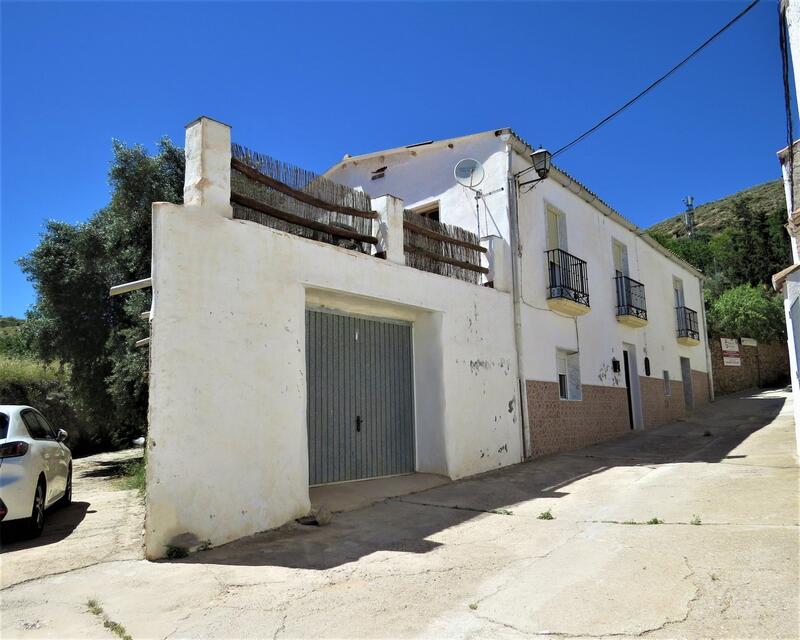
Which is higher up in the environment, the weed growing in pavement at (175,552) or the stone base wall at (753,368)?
the stone base wall at (753,368)

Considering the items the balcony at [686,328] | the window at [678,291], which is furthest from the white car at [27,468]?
the window at [678,291]

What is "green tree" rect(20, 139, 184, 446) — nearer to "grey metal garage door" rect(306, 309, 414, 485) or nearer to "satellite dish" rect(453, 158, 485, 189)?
"grey metal garage door" rect(306, 309, 414, 485)

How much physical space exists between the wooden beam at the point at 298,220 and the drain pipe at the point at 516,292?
11.9 feet

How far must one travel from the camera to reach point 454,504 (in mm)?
7094

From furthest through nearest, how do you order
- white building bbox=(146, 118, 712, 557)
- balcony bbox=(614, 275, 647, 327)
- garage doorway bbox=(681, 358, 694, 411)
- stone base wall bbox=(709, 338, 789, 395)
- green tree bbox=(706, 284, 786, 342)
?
green tree bbox=(706, 284, 786, 342) → stone base wall bbox=(709, 338, 789, 395) → garage doorway bbox=(681, 358, 694, 411) → balcony bbox=(614, 275, 647, 327) → white building bbox=(146, 118, 712, 557)

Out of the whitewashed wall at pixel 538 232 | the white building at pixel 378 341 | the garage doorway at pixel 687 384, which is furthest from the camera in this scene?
the garage doorway at pixel 687 384

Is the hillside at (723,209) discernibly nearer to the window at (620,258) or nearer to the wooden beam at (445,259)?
the window at (620,258)

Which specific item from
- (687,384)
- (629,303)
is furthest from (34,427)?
(687,384)

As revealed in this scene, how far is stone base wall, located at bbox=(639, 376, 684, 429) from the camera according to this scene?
640 inches

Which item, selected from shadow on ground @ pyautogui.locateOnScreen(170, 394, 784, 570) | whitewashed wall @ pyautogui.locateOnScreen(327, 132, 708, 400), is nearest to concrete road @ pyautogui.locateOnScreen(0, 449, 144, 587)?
shadow on ground @ pyautogui.locateOnScreen(170, 394, 784, 570)

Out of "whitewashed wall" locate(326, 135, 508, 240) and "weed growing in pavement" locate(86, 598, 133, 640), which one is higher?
"whitewashed wall" locate(326, 135, 508, 240)

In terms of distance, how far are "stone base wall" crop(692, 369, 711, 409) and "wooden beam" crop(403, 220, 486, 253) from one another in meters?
14.2

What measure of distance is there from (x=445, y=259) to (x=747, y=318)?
21713mm

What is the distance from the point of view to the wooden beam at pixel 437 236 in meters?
9.03
